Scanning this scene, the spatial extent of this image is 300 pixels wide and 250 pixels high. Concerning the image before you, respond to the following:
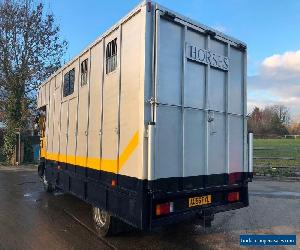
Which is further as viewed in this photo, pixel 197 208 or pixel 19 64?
pixel 19 64

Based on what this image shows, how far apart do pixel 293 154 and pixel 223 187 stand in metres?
14.7

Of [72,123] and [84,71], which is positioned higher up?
[84,71]

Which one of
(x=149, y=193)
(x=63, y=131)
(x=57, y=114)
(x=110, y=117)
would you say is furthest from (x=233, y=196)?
(x=57, y=114)

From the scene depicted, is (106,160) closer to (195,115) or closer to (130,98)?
(130,98)

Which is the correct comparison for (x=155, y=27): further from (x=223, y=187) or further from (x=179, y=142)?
(x=223, y=187)

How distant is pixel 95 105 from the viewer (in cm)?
734

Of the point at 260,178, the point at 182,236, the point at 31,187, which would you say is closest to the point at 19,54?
the point at 31,187

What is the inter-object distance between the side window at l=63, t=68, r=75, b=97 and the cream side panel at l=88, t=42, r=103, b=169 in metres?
1.28

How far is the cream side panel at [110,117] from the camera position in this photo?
6438 mm

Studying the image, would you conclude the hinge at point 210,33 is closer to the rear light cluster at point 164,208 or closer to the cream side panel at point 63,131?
the rear light cluster at point 164,208

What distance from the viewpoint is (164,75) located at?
5.84 m

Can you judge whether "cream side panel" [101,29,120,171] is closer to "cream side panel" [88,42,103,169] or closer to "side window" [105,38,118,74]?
"side window" [105,38,118,74]

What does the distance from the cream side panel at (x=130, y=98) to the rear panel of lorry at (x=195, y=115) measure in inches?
10.5

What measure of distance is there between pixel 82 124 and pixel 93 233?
88.0 inches
